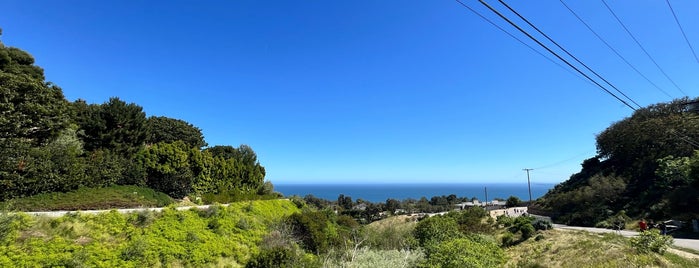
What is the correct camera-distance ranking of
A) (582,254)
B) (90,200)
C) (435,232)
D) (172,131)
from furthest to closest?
1. (172,131)
2. (435,232)
3. (582,254)
4. (90,200)

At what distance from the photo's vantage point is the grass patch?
12.9 meters

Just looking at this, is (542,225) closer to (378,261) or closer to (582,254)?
(582,254)

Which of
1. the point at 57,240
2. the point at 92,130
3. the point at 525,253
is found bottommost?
the point at 525,253

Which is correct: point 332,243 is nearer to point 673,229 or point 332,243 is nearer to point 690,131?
point 673,229

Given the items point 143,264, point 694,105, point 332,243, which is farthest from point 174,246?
point 694,105

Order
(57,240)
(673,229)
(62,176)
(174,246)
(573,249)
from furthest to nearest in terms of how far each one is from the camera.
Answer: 1. (673,229)
2. (573,249)
3. (62,176)
4. (174,246)
5. (57,240)

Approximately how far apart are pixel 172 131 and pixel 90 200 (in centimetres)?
2664

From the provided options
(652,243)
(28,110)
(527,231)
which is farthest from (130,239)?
(527,231)

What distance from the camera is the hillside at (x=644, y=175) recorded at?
29938 mm

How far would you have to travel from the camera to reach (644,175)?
44.6 m

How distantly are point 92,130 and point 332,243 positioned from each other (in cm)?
1692

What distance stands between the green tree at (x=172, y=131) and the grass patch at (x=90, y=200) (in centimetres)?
1994

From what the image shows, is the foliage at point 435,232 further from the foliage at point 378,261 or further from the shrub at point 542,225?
the shrub at point 542,225

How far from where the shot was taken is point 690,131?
40.0 m
